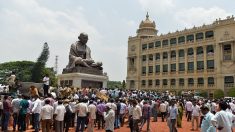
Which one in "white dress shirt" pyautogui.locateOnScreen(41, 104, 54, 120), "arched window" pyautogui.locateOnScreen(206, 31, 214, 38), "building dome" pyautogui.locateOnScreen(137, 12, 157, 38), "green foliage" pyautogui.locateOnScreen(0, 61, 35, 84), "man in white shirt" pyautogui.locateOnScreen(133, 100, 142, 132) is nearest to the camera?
"white dress shirt" pyautogui.locateOnScreen(41, 104, 54, 120)

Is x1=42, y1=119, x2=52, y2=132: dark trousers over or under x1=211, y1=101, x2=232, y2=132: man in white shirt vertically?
under

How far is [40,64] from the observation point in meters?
59.2

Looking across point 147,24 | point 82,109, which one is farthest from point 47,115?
point 147,24

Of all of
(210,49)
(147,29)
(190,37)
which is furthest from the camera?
(147,29)

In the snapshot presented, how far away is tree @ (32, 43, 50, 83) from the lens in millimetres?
58281

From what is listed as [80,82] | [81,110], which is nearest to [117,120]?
[81,110]

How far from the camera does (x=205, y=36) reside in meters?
58.4

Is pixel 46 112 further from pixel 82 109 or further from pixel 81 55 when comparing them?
pixel 81 55

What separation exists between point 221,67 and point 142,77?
840 inches

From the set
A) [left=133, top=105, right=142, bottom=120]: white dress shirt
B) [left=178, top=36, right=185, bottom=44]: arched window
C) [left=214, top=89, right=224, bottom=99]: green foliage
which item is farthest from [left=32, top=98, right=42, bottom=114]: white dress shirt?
[left=178, top=36, right=185, bottom=44]: arched window

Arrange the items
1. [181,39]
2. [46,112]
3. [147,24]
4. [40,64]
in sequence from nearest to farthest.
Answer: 1. [46,112]
2. [40,64]
3. [181,39]
4. [147,24]

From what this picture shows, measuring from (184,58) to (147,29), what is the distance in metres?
15.1

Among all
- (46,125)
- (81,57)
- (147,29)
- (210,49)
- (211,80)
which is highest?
(147,29)

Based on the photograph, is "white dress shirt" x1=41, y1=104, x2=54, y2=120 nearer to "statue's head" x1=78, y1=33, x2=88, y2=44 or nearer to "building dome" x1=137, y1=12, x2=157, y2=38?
"statue's head" x1=78, y1=33, x2=88, y2=44
